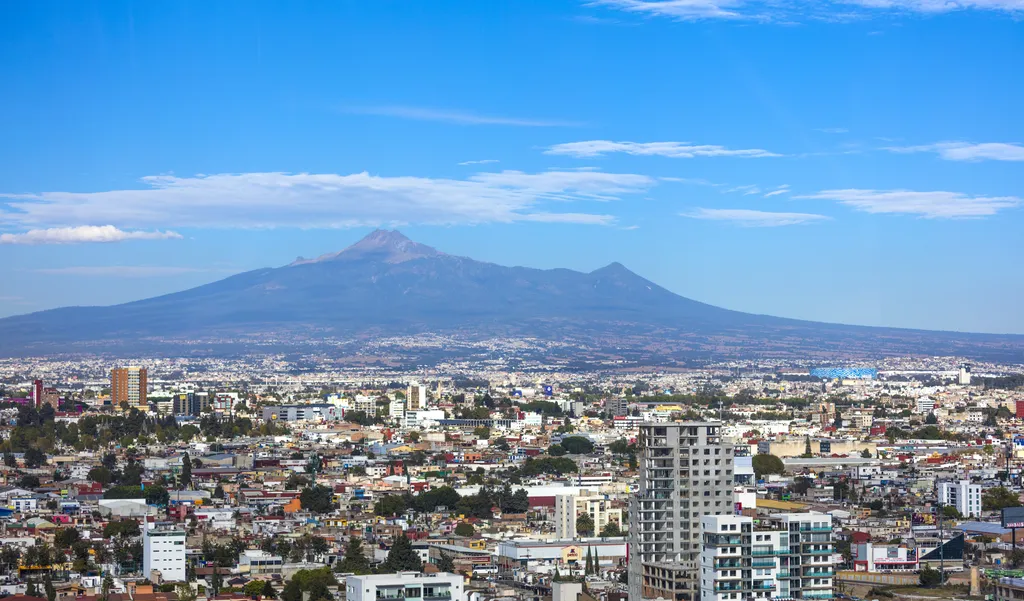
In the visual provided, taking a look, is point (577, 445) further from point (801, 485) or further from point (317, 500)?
point (317, 500)

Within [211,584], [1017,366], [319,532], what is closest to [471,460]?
[319,532]

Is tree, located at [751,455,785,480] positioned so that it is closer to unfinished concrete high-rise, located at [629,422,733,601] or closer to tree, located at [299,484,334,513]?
tree, located at [299,484,334,513]

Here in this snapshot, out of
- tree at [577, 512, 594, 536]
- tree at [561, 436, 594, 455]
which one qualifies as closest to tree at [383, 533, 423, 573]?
tree at [577, 512, 594, 536]

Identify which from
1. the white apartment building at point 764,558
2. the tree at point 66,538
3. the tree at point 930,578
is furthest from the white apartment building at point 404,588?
the tree at point 66,538

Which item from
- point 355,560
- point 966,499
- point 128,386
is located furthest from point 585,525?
point 128,386

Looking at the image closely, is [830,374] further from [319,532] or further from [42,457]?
[319,532]

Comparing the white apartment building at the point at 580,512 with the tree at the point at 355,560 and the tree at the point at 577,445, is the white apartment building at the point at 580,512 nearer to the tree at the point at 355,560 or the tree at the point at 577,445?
the tree at the point at 355,560
